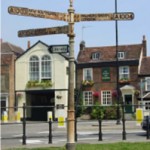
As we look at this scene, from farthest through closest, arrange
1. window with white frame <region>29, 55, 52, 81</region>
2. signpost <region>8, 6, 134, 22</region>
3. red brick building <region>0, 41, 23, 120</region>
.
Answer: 1. red brick building <region>0, 41, 23, 120</region>
2. window with white frame <region>29, 55, 52, 81</region>
3. signpost <region>8, 6, 134, 22</region>

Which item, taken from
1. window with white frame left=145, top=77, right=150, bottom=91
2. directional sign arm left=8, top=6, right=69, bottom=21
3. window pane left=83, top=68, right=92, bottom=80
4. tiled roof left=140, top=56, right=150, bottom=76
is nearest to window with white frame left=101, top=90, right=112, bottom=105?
window pane left=83, top=68, right=92, bottom=80

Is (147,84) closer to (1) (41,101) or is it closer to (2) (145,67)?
(2) (145,67)

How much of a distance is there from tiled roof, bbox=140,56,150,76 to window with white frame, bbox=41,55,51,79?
10.5 m

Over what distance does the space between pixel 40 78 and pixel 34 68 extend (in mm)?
1392

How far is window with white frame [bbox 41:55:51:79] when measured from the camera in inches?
1996

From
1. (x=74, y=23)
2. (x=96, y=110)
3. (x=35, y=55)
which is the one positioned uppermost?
(x=35, y=55)

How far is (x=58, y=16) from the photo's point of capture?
11867mm

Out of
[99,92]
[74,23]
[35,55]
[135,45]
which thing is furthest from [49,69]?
[74,23]

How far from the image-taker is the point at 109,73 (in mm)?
51844

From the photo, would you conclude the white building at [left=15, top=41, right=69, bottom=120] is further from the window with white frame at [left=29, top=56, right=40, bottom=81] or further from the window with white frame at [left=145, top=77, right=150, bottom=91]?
the window with white frame at [left=145, top=77, right=150, bottom=91]

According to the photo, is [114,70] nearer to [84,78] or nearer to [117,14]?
[84,78]

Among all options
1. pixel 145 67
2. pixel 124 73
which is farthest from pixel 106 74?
pixel 145 67

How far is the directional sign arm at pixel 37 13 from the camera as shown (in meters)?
11.4

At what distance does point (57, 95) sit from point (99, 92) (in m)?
5.24
